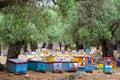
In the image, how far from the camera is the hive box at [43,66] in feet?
40.9

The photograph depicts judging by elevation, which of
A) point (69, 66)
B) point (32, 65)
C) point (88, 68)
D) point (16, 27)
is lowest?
point (88, 68)

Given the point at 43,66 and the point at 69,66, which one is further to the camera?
the point at 69,66

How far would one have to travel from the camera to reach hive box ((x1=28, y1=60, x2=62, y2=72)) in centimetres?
1247

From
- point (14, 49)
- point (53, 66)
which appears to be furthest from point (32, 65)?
point (14, 49)

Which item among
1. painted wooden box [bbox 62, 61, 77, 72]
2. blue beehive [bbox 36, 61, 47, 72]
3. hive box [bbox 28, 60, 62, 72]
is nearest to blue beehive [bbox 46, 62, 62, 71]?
hive box [bbox 28, 60, 62, 72]

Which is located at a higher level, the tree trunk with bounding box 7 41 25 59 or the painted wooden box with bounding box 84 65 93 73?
the tree trunk with bounding box 7 41 25 59

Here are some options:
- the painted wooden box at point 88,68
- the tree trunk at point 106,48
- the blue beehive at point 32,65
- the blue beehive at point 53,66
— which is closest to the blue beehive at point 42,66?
the blue beehive at point 32,65

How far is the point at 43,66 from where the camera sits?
1247 cm

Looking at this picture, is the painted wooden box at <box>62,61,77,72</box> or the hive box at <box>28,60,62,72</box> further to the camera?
the painted wooden box at <box>62,61,77,72</box>

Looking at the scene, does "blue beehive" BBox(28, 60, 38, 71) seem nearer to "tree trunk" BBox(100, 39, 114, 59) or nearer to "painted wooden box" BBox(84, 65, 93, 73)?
"painted wooden box" BBox(84, 65, 93, 73)

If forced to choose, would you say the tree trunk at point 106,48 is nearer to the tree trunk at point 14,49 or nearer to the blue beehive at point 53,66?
the blue beehive at point 53,66

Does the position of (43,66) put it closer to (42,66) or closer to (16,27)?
(42,66)

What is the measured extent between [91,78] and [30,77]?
308 cm

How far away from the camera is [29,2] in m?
8.82
